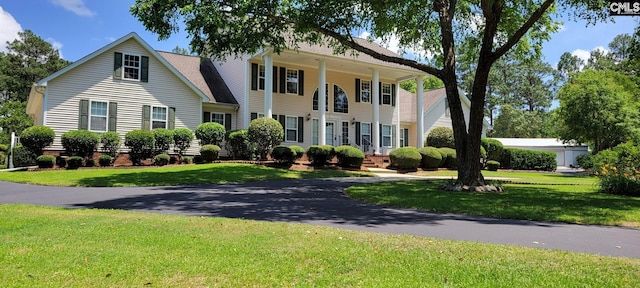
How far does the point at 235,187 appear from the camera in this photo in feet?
47.1

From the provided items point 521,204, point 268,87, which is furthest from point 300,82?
point 521,204

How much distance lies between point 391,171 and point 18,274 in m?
21.0

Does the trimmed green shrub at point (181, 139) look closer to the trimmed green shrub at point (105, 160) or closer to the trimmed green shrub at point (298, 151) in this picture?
the trimmed green shrub at point (105, 160)

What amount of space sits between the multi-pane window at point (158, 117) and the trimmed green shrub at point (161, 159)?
2622 mm

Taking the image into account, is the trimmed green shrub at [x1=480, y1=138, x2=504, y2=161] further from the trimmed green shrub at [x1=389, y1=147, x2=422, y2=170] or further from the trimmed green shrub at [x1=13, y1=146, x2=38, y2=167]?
the trimmed green shrub at [x1=13, y1=146, x2=38, y2=167]

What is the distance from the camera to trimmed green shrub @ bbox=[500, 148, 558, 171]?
3197 cm

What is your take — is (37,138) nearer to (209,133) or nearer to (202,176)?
(209,133)

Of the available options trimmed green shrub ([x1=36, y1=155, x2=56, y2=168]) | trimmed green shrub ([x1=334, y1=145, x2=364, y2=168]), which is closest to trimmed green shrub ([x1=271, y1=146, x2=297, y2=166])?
trimmed green shrub ([x1=334, y1=145, x2=364, y2=168])

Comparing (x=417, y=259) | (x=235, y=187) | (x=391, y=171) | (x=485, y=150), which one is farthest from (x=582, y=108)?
(x=417, y=259)

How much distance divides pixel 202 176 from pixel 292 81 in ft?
38.3

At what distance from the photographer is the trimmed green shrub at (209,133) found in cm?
2247

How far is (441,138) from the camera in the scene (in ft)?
94.3

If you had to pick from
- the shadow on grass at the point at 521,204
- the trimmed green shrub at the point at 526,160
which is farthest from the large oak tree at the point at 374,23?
the trimmed green shrub at the point at 526,160

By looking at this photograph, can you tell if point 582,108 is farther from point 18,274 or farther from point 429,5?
point 18,274
